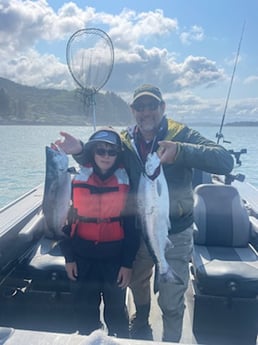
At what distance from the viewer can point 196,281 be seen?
3.07 meters

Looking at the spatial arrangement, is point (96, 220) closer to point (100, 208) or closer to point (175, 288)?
point (100, 208)

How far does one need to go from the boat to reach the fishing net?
1530 millimetres

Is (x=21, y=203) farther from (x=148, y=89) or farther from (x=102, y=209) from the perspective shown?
(x=148, y=89)

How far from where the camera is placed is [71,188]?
2.45 m

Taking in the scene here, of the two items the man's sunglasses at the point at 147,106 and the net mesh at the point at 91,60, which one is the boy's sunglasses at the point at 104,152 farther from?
the net mesh at the point at 91,60

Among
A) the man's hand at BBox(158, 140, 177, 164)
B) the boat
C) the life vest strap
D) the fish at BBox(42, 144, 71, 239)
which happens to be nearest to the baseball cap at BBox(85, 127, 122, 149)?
the fish at BBox(42, 144, 71, 239)

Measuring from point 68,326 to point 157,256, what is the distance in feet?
4.70

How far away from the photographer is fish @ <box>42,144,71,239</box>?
2.28 m

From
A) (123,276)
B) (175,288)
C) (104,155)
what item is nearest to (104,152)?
(104,155)

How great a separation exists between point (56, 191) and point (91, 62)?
7.36 ft

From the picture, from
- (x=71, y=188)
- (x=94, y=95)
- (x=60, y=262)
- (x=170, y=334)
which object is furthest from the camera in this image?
(x=94, y=95)

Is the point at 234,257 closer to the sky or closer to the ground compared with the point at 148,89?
closer to the ground

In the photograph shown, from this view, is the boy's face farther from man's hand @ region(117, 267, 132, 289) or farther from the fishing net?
the fishing net

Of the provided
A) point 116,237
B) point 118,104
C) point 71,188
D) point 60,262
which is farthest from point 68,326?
point 118,104
